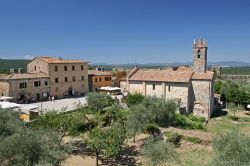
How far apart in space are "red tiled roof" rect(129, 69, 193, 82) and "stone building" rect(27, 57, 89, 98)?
1419 cm

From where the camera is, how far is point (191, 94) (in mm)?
46469

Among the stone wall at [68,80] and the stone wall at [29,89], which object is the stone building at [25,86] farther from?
the stone wall at [68,80]

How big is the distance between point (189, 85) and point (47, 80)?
27735 mm

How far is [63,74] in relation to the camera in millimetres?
56969

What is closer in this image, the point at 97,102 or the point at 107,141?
the point at 107,141

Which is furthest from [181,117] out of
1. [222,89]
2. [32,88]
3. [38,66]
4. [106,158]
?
[38,66]

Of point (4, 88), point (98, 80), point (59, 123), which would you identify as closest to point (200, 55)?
point (98, 80)

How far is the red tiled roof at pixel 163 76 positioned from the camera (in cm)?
4662

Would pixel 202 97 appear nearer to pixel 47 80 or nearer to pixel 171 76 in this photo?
pixel 171 76

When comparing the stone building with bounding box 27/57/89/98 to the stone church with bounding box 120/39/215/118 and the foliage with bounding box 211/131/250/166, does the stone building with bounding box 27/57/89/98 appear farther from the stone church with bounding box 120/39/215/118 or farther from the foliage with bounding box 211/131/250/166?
the foliage with bounding box 211/131/250/166

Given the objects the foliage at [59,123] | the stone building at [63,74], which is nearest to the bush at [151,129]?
the foliage at [59,123]

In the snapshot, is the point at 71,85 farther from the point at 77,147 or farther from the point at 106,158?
the point at 106,158

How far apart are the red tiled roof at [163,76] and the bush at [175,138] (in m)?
16.5

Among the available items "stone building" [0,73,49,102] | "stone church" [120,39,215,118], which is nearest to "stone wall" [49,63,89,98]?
"stone building" [0,73,49,102]
